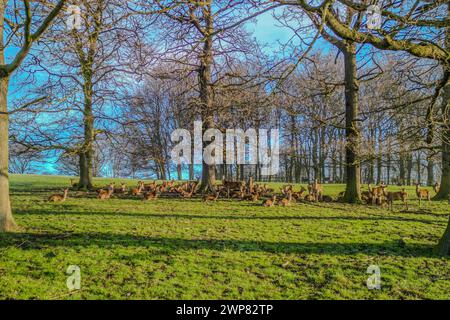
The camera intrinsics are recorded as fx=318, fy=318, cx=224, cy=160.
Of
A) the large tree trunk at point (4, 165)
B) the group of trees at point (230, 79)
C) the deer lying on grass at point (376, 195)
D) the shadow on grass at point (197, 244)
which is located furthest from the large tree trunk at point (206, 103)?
the shadow on grass at point (197, 244)

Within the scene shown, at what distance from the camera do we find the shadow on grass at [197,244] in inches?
260

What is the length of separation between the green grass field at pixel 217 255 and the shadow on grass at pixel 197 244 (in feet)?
0.07

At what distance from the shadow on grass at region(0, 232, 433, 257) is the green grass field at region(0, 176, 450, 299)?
0.02 metres

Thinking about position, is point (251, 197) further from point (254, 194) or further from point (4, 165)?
point (4, 165)

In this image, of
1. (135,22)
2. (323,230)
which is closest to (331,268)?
(323,230)

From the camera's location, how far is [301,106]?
15.1 m

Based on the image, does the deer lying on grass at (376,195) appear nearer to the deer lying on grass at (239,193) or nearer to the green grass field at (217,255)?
the green grass field at (217,255)

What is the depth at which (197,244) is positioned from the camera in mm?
6926

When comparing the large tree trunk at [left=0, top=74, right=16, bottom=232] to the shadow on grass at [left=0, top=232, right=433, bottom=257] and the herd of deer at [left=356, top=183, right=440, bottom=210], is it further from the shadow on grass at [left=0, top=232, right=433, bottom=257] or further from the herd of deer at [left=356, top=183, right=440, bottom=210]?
the herd of deer at [left=356, top=183, right=440, bottom=210]

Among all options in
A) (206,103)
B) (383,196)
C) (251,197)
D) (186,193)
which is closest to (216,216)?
(251,197)

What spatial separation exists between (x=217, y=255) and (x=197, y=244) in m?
0.85
